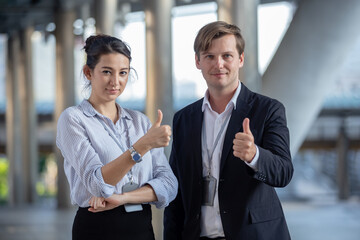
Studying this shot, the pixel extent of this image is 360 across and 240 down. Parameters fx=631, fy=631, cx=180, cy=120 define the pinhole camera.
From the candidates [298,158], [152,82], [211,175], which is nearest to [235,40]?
[211,175]

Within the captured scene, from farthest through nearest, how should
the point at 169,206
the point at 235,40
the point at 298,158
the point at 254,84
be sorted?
1. the point at 298,158
2. the point at 254,84
3. the point at 169,206
4. the point at 235,40

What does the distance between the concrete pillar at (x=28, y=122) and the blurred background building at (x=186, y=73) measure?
0.15 feet

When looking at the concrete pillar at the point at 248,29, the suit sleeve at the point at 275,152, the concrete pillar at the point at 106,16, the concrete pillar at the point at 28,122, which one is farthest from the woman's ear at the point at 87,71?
the concrete pillar at the point at 28,122

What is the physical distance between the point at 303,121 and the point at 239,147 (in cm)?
824

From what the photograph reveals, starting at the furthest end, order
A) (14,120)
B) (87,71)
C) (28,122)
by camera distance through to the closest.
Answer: (14,120), (28,122), (87,71)

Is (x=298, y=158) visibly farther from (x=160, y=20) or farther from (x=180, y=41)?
(x=160, y=20)

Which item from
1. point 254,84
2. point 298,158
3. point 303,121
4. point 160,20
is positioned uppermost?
point 160,20

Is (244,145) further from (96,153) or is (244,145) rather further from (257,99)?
(96,153)

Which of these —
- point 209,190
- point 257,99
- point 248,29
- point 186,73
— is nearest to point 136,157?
point 209,190

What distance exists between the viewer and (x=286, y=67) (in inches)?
416

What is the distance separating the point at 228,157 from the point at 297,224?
464 inches

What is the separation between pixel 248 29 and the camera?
976cm

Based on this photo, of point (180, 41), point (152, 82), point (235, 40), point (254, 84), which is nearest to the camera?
point (235, 40)

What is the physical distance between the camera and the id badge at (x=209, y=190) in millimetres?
3061
